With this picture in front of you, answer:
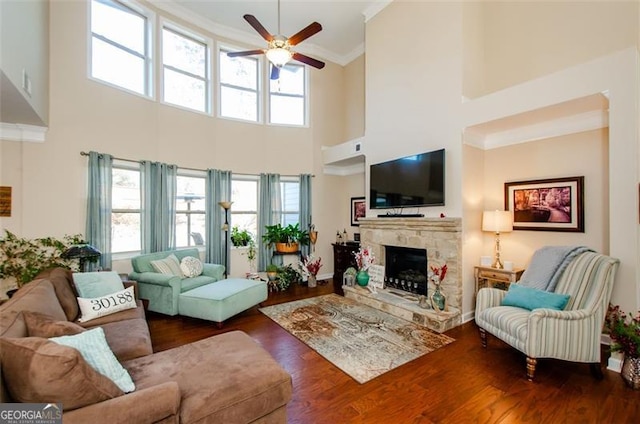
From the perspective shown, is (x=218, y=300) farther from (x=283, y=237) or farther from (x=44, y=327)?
(x=283, y=237)

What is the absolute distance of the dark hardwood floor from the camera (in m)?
2.08

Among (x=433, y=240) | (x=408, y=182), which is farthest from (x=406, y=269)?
(x=408, y=182)

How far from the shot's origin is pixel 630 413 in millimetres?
2096

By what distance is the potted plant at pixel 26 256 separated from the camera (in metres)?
3.54

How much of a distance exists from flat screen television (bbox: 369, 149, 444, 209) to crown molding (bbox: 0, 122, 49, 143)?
4944mm

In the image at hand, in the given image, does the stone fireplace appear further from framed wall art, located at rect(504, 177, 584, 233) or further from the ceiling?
the ceiling

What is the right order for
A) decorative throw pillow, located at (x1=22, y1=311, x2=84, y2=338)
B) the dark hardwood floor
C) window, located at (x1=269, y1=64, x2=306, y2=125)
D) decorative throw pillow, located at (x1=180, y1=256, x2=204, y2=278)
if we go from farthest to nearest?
window, located at (x1=269, y1=64, x2=306, y2=125) < decorative throw pillow, located at (x1=180, y1=256, x2=204, y2=278) < the dark hardwood floor < decorative throw pillow, located at (x1=22, y1=311, x2=84, y2=338)

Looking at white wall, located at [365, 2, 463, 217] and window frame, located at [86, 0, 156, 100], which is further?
window frame, located at [86, 0, 156, 100]

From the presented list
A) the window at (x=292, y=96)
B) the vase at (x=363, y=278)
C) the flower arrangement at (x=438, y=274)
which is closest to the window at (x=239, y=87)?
the window at (x=292, y=96)

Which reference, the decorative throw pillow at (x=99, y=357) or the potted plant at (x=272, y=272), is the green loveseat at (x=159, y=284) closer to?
the potted plant at (x=272, y=272)

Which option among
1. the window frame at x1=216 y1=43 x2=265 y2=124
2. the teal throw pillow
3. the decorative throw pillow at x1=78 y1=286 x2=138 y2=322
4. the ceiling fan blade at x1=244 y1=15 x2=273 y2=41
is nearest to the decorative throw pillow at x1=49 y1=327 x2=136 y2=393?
the decorative throw pillow at x1=78 y1=286 x2=138 y2=322

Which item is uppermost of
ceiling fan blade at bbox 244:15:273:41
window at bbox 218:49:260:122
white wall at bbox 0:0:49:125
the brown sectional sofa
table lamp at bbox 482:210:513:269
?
window at bbox 218:49:260:122

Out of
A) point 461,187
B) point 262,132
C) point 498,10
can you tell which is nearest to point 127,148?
point 262,132

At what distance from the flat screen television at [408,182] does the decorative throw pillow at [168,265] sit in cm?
342
